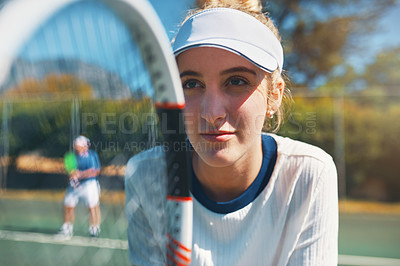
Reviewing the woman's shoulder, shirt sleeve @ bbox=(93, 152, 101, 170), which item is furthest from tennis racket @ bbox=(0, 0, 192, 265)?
the woman's shoulder

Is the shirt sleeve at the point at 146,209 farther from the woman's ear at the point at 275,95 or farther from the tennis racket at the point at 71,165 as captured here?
the woman's ear at the point at 275,95

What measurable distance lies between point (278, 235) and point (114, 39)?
0.66 m

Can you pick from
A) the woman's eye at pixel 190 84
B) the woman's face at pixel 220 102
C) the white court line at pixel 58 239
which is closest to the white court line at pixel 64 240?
the white court line at pixel 58 239

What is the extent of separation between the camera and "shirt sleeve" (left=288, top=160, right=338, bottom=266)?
1183mm

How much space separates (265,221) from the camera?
120cm

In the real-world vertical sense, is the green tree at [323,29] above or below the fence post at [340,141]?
above

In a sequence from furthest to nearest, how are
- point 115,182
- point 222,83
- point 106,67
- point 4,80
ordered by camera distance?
1. point 222,83
2. point 115,182
3. point 106,67
4. point 4,80

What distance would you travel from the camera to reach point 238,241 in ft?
3.95

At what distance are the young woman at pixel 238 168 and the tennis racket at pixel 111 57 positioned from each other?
0.22ft

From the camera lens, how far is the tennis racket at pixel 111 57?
53 centimetres

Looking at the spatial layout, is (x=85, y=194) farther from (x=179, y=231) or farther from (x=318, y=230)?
(x=318, y=230)

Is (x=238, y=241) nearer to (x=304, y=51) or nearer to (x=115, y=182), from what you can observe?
(x=115, y=182)

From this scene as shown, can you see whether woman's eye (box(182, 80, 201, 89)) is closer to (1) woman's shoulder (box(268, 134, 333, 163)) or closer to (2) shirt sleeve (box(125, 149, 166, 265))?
(2) shirt sleeve (box(125, 149, 166, 265))

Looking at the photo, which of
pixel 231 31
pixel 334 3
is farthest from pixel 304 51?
pixel 231 31
